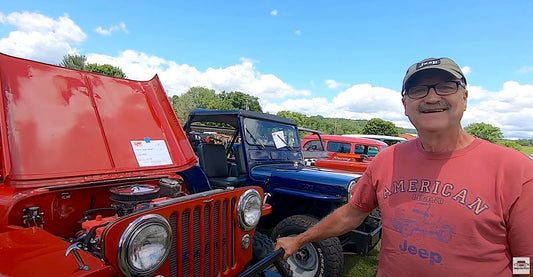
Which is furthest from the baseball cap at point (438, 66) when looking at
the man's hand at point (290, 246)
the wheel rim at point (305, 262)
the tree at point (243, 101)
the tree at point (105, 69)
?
the tree at point (243, 101)

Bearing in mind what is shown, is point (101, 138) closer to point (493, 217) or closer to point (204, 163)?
point (204, 163)

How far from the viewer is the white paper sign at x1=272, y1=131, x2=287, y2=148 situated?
4312 millimetres

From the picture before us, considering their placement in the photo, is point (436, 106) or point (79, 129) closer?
point (436, 106)

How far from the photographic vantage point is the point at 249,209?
1.98 metres

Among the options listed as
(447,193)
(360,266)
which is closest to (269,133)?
(360,266)

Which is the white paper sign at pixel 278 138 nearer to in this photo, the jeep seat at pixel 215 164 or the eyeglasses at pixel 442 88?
the jeep seat at pixel 215 164

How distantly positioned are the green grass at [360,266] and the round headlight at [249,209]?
222cm

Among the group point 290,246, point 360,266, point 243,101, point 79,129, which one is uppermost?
point 243,101

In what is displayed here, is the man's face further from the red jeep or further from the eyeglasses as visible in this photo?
the red jeep

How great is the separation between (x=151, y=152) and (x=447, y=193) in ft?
7.03

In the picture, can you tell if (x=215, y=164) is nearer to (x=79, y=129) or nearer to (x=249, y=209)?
(x=79, y=129)

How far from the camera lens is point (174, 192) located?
7.55 feet

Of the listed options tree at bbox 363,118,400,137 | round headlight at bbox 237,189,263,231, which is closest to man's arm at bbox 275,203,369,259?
round headlight at bbox 237,189,263,231

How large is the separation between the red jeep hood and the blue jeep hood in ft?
4.22
